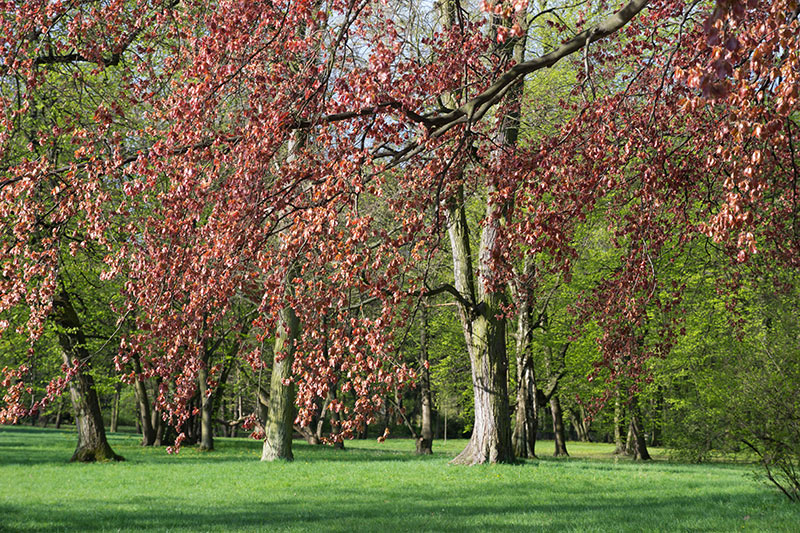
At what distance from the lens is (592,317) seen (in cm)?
849

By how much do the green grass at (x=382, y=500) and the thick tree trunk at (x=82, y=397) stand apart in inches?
73.9

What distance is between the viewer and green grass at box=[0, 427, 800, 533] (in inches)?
341

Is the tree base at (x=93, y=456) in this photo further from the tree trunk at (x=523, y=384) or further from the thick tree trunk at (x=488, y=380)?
the tree trunk at (x=523, y=384)

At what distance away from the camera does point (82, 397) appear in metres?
18.8

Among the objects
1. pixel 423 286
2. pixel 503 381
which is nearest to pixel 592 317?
pixel 423 286

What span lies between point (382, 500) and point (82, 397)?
1112 cm

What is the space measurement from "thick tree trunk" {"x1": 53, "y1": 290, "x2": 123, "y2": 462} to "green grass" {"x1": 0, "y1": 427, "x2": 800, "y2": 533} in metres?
1.88

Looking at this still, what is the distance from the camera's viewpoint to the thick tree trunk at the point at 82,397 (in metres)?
17.6

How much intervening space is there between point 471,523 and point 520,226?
15.4 feet

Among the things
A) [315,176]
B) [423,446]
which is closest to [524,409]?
[423,446]

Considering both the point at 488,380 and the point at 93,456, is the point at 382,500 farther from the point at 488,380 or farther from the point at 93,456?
the point at 93,456

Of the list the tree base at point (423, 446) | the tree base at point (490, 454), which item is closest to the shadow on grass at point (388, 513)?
the tree base at point (490, 454)

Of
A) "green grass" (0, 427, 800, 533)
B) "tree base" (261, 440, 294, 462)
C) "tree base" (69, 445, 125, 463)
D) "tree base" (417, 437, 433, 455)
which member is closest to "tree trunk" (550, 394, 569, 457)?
"tree base" (417, 437, 433, 455)

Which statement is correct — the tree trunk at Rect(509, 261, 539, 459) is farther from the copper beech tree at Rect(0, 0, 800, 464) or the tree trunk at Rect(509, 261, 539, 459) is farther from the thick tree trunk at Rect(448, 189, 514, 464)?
the copper beech tree at Rect(0, 0, 800, 464)
